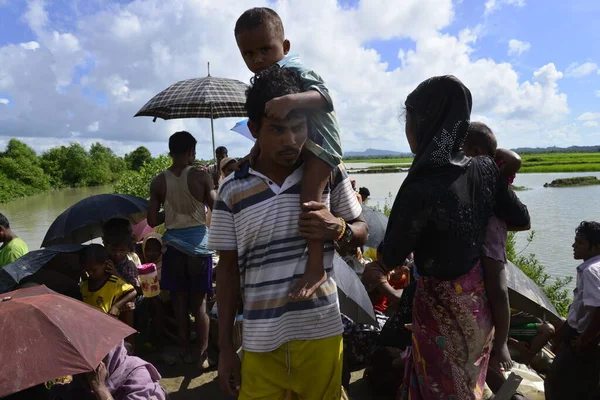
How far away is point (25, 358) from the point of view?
6.19 feet

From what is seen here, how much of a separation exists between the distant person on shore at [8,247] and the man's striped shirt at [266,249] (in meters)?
3.74

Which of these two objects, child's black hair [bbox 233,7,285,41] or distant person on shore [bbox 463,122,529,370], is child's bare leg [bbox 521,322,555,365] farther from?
child's black hair [bbox 233,7,285,41]

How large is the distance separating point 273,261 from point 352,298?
5.74 ft

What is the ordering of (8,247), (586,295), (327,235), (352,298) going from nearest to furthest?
(327,235) < (586,295) < (352,298) < (8,247)

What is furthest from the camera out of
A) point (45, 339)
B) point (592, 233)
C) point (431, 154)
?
point (592, 233)

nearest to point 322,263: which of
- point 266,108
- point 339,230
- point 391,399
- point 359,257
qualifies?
point 339,230

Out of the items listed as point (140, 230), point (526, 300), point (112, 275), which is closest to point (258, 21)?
point (112, 275)

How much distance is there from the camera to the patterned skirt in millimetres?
1613

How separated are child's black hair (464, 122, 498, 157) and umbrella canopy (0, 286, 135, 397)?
2.06 metres

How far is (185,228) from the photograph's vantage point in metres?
3.62

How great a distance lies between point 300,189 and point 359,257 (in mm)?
3412

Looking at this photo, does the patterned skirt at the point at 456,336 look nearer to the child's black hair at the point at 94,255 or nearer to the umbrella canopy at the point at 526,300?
the umbrella canopy at the point at 526,300

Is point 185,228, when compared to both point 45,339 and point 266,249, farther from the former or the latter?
point 266,249

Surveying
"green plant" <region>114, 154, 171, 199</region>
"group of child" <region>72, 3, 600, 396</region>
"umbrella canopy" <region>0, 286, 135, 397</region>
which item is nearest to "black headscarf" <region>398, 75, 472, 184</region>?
"group of child" <region>72, 3, 600, 396</region>
